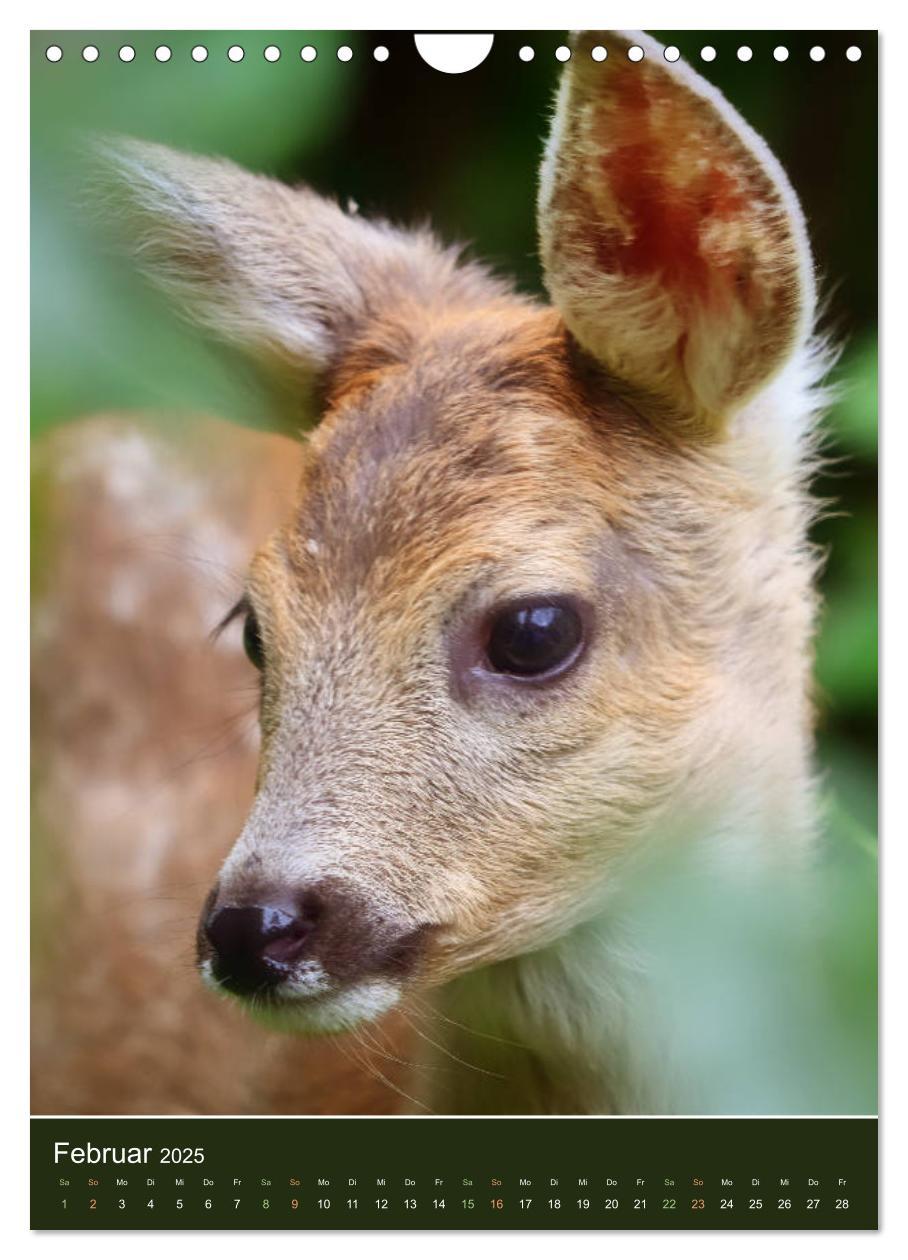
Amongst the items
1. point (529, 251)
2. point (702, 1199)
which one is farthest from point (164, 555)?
point (702, 1199)

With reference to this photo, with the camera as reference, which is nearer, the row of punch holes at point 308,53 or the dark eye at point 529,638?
the dark eye at point 529,638

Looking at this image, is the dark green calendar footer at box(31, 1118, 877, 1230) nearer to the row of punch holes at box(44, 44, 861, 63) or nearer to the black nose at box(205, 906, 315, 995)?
the black nose at box(205, 906, 315, 995)

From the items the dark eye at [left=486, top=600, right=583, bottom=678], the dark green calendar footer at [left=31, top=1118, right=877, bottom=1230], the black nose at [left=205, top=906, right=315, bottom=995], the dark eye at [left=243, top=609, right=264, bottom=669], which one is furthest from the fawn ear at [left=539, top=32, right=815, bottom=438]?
the dark green calendar footer at [left=31, top=1118, right=877, bottom=1230]

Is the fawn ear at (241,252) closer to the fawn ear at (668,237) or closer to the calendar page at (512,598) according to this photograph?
the calendar page at (512,598)

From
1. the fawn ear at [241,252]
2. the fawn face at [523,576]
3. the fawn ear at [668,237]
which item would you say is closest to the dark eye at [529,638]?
the fawn face at [523,576]

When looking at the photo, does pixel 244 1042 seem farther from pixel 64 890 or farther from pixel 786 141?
pixel 786 141

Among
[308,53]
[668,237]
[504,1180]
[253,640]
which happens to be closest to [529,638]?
[253,640]
